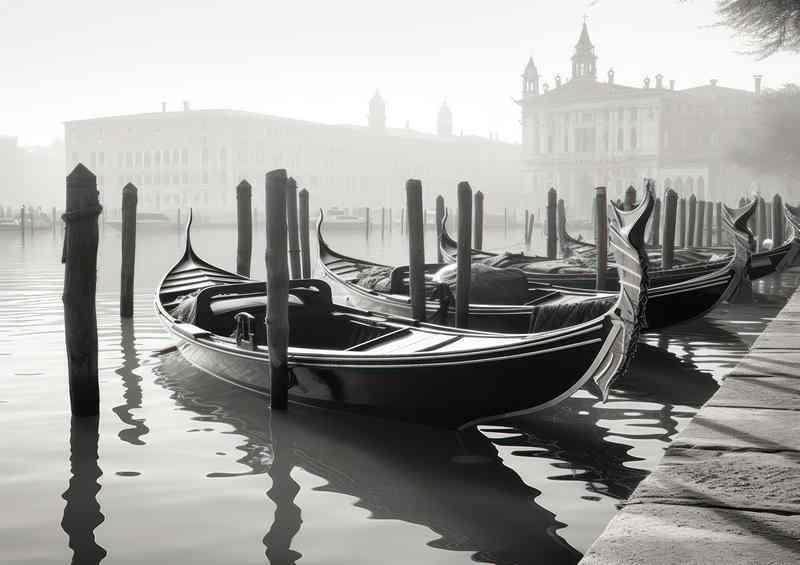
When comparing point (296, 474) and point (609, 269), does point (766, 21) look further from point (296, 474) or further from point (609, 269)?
point (296, 474)

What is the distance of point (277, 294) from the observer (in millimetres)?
5855

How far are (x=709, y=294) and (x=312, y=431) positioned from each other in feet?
15.7

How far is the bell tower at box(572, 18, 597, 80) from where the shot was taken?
2446 inches

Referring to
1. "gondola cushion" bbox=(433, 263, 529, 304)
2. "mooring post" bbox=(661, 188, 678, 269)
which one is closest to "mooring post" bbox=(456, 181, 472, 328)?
"gondola cushion" bbox=(433, 263, 529, 304)

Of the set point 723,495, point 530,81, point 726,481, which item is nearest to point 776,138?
point 530,81

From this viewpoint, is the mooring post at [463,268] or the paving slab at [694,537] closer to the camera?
the paving slab at [694,537]

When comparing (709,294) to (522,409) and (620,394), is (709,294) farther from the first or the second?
(522,409)

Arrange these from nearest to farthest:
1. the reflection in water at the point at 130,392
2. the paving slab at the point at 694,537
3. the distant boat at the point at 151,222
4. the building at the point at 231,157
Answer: the paving slab at the point at 694,537
the reflection in water at the point at 130,392
the distant boat at the point at 151,222
the building at the point at 231,157

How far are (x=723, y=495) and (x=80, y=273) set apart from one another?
3.80 metres

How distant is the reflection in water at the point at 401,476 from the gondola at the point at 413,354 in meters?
0.15

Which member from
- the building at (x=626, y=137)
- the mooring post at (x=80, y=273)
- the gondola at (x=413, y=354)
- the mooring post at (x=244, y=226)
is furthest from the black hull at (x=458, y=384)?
the building at (x=626, y=137)

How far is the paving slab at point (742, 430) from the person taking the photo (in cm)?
315

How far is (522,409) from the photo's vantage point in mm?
5102

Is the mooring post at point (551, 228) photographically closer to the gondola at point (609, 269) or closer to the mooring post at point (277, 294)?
the gondola at point (609, 269)
